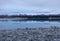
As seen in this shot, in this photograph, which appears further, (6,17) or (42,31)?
(6,17)

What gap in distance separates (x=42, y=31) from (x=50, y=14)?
711 millimetres

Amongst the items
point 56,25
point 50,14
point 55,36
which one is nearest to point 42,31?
point 55,36

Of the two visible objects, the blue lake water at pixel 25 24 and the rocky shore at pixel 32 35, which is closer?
the rocky shore at pixel 32 35

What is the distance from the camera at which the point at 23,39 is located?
86.8 inches

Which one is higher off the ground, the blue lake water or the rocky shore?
the rocky shore

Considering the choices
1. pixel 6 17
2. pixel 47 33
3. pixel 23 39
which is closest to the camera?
pixel 23 39

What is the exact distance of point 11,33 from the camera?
2.48 metres

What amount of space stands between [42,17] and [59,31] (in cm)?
54

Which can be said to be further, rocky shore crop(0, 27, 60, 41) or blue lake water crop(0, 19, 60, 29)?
blue lake water crop(0, 19, 60, 29)

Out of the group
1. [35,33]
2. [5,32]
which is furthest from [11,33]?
[35,33]

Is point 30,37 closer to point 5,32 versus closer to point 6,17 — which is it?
point 5,32

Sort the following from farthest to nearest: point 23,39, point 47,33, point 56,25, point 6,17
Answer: point 6,17
point 56,25
point 47,33
point 23,39

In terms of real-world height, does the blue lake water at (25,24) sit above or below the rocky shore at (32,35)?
below

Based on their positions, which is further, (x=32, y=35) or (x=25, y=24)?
(x=25, y=24)
